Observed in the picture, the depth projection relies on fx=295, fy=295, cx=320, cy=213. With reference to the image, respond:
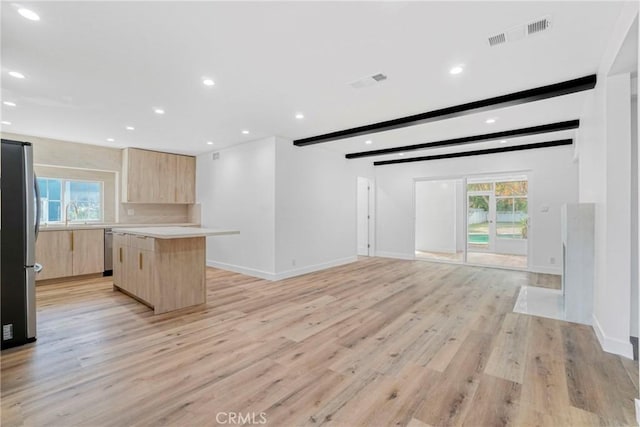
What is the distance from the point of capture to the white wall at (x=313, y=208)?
18.4 ft

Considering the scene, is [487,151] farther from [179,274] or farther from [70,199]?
[70,199]

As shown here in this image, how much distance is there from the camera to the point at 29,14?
2100mm

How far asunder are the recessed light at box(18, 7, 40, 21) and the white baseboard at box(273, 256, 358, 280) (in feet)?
14.2

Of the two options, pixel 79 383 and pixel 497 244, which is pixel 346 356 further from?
pixel 497 244

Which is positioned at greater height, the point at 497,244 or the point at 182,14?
the point at 182,14

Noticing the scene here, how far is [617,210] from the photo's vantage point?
2570 millimetres

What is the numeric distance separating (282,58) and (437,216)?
795 cm

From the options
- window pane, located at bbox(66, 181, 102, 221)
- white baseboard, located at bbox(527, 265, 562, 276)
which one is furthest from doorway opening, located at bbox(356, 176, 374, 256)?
window pane, located at bbox(66, 181, 102, 221)

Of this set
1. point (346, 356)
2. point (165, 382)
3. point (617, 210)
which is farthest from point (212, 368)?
point (617, 210)

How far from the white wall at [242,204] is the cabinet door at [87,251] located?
2053 mm

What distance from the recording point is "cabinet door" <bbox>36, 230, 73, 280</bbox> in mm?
4992

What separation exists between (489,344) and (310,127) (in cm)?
388

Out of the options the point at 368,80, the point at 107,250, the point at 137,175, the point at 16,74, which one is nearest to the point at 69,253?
the point at 107,250

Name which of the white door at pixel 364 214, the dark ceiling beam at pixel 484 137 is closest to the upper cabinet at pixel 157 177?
the dark ceiling beam at pixel 484 137
